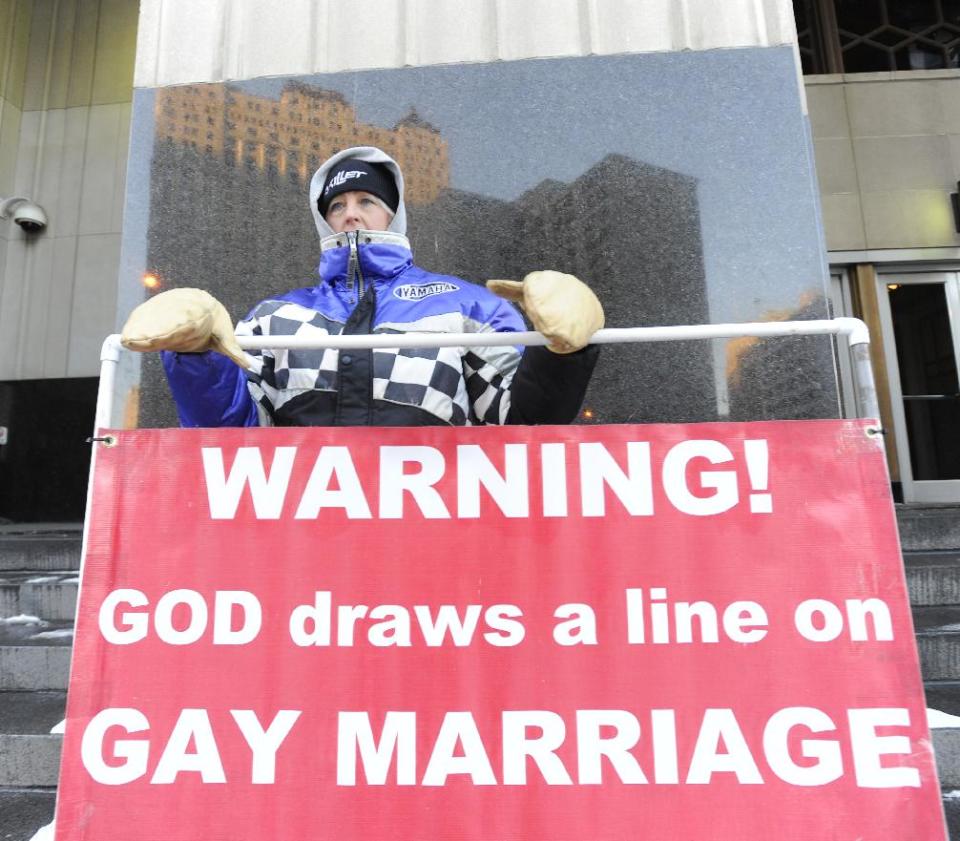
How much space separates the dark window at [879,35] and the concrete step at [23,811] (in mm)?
8736

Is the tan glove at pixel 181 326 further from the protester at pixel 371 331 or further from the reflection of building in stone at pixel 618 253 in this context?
the reflection of building in stone at pixel 618 253

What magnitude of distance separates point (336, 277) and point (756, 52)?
7.52ft

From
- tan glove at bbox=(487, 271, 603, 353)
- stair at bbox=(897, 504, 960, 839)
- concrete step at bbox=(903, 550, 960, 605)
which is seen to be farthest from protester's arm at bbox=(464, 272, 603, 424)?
concrete step at bbox=(903, 550, 960, 605)

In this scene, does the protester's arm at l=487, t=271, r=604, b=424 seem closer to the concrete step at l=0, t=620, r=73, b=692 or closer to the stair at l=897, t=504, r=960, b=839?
the stair at l=897, t=504, r=960, b=839

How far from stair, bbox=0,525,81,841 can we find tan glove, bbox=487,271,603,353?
6.95ft

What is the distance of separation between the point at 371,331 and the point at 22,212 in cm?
815

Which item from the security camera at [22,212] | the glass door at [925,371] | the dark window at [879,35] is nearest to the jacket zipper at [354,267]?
the glass door at [925,371]

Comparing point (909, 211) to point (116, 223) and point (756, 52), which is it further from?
point (116, 223)

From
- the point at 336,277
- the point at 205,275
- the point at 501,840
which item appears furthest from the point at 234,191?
the point at 501,840

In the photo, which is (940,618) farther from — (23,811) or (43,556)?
(43,556)

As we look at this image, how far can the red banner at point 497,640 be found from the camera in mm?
1341

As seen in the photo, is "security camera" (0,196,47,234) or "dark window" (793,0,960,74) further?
"security camera" (0,196,47,234)

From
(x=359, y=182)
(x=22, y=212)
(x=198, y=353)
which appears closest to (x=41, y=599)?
(x=198, y=353)

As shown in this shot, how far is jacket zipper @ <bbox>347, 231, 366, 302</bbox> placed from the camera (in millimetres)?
2025
